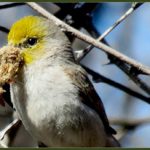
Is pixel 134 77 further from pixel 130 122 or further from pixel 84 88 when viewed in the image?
pixel 130 122

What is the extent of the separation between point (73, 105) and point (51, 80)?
0.61 feet

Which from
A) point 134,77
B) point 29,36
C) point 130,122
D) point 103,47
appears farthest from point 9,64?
point 130,122

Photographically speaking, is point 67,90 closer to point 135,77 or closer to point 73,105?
point 73,105

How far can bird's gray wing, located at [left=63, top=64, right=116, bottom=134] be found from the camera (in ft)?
10.1

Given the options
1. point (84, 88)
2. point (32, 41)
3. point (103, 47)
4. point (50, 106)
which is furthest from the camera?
point (84, 88)

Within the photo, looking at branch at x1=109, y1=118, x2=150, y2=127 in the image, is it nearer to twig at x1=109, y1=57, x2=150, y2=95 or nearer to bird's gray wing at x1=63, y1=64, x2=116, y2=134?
bird's gray wing at x1=63, y1=64, x2=116, y2=134

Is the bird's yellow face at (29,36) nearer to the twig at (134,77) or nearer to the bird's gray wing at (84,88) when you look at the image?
the bird's gray wing at (84,88)

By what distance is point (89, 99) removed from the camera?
319cm

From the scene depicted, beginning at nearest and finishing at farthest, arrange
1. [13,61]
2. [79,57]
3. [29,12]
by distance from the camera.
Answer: [13,61] → [79,57] → [29,12]

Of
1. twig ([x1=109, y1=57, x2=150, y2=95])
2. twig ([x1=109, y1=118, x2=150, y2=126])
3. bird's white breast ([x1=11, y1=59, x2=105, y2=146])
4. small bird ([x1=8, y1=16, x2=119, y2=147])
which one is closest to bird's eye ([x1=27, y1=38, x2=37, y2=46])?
small bird ([x1=8, y1=16, x2=119, y2=147])

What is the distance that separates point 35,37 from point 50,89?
1.01 ft

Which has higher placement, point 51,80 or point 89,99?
point 51,80

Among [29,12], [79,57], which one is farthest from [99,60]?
[79,57]

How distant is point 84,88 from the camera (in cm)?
317
